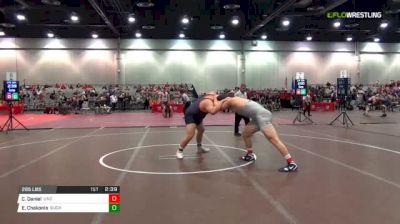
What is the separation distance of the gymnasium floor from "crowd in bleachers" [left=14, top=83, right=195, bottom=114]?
60.1 feet

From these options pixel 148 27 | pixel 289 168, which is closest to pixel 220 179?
pixel 289 168

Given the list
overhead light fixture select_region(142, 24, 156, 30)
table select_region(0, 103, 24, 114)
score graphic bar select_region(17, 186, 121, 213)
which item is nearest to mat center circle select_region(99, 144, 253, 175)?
score graphic bar select_region(17, 186, 121, 213)

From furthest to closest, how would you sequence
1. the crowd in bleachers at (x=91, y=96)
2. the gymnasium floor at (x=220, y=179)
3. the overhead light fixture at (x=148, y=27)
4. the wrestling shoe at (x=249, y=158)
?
the crowd in bleachers at (x=91, y=96) < the overhead light fixture at (x=148, y=27) < the wrestling shoe at (x=249, y=158) < the gymnasium floor at (x=220, y=179)

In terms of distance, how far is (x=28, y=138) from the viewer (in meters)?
12.4

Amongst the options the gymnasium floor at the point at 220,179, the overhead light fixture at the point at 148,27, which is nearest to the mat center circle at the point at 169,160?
the gymnasium floor at the point at 220,179

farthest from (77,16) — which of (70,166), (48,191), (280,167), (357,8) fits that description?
(48,191)

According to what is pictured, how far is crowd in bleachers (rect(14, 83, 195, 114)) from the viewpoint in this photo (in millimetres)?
28953

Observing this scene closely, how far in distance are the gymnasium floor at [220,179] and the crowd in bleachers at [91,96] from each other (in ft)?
60.1

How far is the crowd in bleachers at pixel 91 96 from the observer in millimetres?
28953

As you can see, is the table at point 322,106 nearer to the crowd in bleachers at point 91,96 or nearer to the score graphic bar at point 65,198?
the crowd in bleachers at point 91,96

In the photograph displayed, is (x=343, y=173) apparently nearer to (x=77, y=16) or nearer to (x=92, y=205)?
(x=92, y=205)

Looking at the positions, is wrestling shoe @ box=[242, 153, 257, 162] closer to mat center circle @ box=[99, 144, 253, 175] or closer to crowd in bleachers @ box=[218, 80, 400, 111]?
mat center circle @ box=[99, 144, 253, 175]

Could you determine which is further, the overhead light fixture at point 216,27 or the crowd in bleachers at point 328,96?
the crowd in bleachers at point 328,96

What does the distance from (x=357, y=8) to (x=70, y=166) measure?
1848cm
